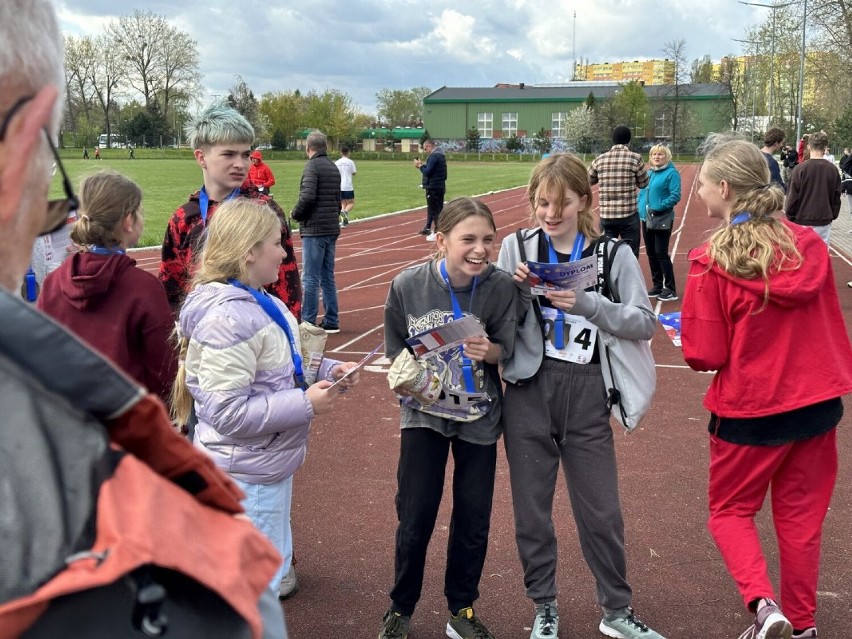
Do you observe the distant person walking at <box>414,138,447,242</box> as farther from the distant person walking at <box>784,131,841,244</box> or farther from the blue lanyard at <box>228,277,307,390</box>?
the blue lanyard at <box>228,277,307,390</box>

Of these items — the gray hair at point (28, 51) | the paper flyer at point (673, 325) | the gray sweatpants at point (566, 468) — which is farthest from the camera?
the paper flyer at point (673, 325)

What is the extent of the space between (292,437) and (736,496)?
1.86 metres

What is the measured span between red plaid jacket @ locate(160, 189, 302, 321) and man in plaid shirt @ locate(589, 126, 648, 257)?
692cm

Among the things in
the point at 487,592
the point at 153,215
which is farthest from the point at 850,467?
the point at 153,215

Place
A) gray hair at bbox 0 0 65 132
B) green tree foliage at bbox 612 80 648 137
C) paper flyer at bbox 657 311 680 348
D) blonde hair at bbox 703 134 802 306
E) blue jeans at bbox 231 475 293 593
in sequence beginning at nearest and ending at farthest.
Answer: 1. gray hair at bbox 0 0 65 132
2. blue jeans at bbox 231 475 293 593
3. blonde hair at bbox 703 134 802 306
4. paper flyer at bbox 657 311 680 348
5. green tree foliage at bbox 612 80 648 137

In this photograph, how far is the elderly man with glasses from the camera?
781 millimetres

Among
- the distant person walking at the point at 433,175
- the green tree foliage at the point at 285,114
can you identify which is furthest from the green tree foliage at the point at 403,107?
the distant person walking at the point at 433,175

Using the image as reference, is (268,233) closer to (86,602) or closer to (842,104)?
(86,602)

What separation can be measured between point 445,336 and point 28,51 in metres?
2.45

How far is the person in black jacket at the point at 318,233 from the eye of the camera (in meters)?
9.18

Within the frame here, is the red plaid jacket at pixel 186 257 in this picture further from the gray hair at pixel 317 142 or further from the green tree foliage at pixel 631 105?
the green tree foliage at pixel 631 105

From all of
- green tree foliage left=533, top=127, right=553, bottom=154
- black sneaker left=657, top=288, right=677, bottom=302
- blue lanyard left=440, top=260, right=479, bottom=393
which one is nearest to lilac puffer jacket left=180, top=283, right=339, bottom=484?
blue lanyard left=440, top=260, right=479, bottom=393

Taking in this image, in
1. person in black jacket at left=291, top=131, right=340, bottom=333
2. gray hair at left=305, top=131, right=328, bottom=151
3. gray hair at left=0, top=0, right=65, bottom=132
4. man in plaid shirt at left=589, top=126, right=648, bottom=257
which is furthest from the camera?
man in plaid shirt at left=589, top=126, right=648, bottom=257

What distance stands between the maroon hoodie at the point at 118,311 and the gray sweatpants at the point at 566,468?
1486 millimetres
